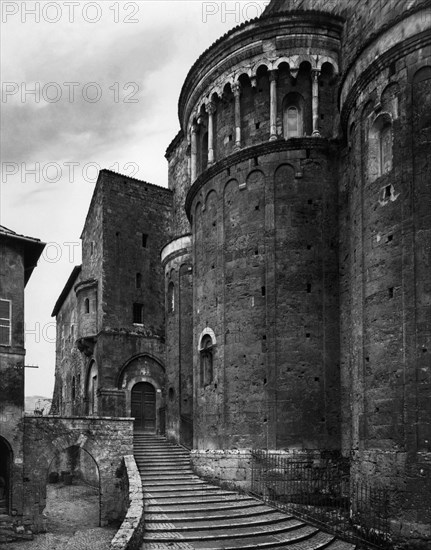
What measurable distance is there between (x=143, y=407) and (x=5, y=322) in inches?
437

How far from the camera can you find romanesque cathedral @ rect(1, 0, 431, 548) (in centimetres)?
1592

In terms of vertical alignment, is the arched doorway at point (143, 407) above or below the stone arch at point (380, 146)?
below

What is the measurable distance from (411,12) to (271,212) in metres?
7.50

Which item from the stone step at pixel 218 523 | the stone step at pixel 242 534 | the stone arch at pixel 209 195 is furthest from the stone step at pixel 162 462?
the stone arch at pixel 209 195

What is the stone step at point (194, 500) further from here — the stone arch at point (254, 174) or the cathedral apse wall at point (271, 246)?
the stone arch at point (254, 174)

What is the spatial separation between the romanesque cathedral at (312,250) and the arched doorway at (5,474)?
6.40 metres

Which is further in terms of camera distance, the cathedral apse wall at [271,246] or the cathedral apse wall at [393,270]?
the cathedral apse wall at [271,246]

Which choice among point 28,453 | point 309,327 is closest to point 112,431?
point 28,453

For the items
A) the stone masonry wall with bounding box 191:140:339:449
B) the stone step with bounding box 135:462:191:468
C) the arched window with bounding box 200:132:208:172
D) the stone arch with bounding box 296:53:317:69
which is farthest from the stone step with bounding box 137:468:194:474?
the stone arch with bounding box 296:53:317:69

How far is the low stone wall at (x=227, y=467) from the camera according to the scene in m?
20.6

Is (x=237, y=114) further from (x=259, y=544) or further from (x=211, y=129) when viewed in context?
(x=259, y=544)

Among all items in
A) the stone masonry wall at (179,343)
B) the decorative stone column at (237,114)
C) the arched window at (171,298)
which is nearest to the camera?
the decorative stone column at (237,114)

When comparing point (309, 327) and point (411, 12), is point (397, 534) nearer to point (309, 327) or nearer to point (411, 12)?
point (309, 327)

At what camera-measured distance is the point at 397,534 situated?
15.0 meters
